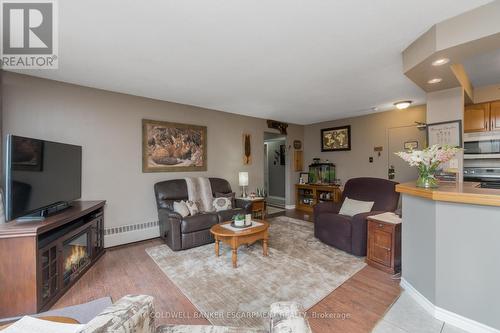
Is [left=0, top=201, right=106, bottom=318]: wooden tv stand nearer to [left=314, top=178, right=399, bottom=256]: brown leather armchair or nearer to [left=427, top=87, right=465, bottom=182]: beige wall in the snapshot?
[left=314, top=178, right=399, bottom=256]: brown leather armchair

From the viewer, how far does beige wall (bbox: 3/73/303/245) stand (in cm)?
284

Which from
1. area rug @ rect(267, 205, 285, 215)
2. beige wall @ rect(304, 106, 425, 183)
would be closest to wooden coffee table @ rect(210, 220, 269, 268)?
area rug @ rect(267, 205, 285, 215)

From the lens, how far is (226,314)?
188 cm

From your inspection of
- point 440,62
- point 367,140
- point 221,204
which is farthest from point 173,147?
point 367,140

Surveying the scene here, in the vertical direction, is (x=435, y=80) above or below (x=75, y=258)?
above

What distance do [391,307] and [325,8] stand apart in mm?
2595

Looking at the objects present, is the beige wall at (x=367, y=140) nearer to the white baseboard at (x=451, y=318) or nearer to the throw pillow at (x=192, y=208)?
the white baseboard at (x=451, y=318)

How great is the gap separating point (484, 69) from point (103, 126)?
17.7ft

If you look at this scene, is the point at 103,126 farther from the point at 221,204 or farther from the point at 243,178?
the point at 243,178

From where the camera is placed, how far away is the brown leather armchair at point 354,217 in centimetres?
299

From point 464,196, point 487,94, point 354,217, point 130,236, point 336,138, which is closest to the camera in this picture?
point 464,196

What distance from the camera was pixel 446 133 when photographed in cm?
270

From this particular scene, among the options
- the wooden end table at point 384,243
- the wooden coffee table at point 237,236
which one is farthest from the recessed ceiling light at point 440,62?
the wooden coffee table at point 237,236

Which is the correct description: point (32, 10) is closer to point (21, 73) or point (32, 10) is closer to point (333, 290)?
point (21, 73)
